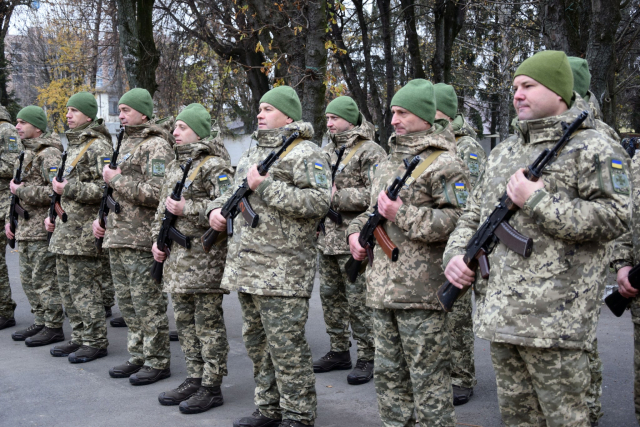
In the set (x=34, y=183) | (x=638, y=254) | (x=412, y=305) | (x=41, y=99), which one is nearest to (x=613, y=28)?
(x=638, y=254)

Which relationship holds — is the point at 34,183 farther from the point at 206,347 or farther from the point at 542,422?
the point at 542,422

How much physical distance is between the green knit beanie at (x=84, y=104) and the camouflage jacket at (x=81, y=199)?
228 millimetres

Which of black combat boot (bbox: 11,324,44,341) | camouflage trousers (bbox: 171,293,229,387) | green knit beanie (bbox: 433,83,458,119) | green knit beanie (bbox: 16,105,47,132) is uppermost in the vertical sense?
green knit beanie (bbox: 16,105,47,132)

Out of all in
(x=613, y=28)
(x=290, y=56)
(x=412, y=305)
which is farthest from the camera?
(x=290, y=56)

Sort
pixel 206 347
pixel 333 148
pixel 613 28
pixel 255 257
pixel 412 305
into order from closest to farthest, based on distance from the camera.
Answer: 1. pixel 412 305
2. pixel 255 257
3. pixel 206 347
4. pixel 333 148
5. pixel 613 28

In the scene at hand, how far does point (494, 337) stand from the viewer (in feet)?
9.67

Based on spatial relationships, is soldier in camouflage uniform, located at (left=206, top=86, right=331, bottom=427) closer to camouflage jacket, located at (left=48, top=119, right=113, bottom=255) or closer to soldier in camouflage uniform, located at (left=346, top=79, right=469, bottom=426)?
soldier in camouflage uniform, located at (left=346, top=79, right=469, bottom=426)

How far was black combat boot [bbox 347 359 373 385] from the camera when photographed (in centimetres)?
541

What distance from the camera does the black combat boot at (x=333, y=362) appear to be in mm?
5777

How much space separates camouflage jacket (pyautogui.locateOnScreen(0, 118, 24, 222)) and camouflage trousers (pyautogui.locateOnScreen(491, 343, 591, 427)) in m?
6.33

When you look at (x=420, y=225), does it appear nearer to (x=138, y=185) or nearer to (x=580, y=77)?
(x=580, y=77)

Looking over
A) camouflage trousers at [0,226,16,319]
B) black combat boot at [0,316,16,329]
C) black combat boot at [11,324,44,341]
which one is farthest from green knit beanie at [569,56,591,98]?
black combat boot at [0,316,16,329]

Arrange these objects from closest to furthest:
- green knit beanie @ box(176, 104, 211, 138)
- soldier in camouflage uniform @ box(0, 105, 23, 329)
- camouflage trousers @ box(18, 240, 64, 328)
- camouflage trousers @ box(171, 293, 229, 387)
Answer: camouflage trousers @ box(171, 293, 229, 387)
green knit beanie @ box(176, 104, 211, 138)
camouflage trousers @ box(18, 240, 64, 328)
soldier in camouflage uniform @ box(0, 105, 23, 329)

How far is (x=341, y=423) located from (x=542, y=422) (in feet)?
5.99
